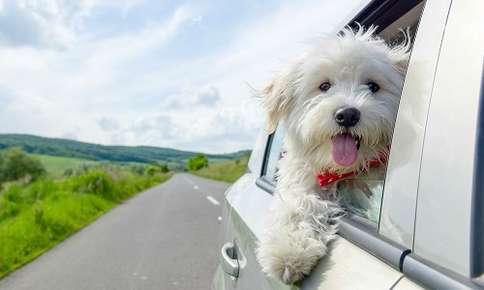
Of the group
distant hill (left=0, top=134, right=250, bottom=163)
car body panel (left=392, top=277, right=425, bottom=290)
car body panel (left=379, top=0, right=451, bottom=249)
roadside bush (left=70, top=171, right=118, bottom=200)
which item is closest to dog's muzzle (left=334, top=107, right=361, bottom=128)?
car body panel (left=379, top=0, right=451, bottom=249)

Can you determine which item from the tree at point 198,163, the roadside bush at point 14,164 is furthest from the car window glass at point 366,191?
the tree at point 198,163

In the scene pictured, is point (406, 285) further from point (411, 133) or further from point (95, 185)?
point (95, 185)

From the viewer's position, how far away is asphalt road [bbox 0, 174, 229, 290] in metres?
6.71

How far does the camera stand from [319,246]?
69.5 inches

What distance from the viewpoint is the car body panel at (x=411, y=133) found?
1334 mm

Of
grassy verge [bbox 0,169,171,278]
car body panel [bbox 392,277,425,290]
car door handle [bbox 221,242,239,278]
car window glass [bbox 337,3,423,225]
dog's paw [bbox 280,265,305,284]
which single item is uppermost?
car window glass [bbox 337,3,423,225]

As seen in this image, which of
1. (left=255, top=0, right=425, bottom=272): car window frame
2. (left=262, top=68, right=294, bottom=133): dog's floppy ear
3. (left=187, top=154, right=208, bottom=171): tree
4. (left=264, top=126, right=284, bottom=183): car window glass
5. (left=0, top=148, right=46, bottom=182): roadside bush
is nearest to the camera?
(left=255, top=0, right=425, bottom=272): car window frame

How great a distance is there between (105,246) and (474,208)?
891 cm

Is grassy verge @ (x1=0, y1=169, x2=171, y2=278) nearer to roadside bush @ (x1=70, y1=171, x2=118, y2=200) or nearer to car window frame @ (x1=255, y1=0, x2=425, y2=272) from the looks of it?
roadside bush @ (x1=70, y1=171, x2=118, y2=200)

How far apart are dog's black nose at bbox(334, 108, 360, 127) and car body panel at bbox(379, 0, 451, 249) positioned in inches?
16.1

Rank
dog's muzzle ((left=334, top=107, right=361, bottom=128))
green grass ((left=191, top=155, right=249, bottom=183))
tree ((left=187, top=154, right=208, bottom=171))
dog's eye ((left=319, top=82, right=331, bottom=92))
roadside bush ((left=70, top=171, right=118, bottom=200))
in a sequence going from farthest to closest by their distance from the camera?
1. tree ((left=187, top=154, right=208, bottom=171))
2. green grass ((left=191, top=155, right=249, bottom=183))
3. roadside bush ((left=70, top=171, right=118, bottom=200))
4. dog's eye ((left=319, top=82, right=331, bottom=92))
5. dog's muzzle ((left=334, top=107, right=361, bottom=128))

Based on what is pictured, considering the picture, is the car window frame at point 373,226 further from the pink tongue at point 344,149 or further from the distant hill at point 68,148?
the distant hill at point 68,148

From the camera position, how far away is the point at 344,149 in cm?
205

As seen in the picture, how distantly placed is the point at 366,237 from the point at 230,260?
4.57 feet
